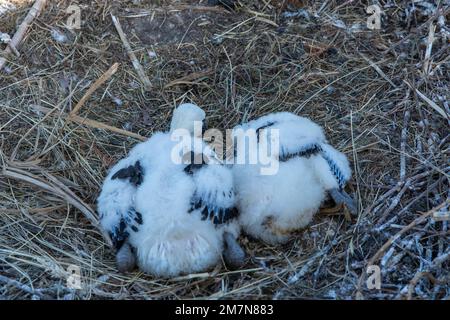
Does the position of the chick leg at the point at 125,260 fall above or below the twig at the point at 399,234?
below

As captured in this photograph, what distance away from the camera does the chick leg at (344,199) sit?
3555mm

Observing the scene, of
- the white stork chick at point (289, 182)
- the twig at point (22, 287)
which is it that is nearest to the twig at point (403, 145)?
the white stork chick at point (289, 182)

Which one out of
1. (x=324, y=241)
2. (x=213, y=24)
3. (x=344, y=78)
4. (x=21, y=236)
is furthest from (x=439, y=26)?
(x=21, y=236)

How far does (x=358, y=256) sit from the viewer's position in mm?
3359

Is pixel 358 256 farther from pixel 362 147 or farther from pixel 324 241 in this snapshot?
pixel 362 147

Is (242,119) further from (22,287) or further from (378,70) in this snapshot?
(22,287)


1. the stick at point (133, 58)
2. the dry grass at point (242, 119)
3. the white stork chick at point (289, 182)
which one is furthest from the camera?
the stick at point (133, 58)

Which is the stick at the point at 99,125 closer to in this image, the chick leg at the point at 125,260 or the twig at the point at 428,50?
the chick leg at the point at 125,260

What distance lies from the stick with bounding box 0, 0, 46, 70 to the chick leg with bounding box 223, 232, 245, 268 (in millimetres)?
2159

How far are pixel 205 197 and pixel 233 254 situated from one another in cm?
32

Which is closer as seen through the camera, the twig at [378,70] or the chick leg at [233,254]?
the chick leg at [233,254]

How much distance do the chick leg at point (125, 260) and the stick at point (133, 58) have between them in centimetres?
144

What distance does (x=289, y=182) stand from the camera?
3461mm

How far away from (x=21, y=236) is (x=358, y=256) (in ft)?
5.88
